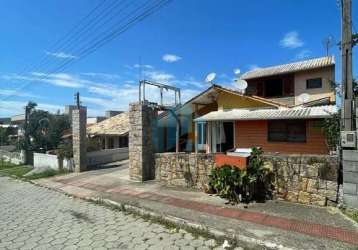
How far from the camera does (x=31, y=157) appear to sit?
2597 cm

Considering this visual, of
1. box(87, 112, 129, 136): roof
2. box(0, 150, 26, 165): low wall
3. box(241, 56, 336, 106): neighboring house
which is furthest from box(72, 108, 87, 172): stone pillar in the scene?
box(241, 56, 336, 106): neighboring house

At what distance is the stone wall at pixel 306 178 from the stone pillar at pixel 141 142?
5.27 m

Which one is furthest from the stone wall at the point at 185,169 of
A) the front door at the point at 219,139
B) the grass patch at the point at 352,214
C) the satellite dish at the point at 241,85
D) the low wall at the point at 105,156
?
the low wall at the point at 105,156

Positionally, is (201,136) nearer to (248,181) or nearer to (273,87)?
(273,87)

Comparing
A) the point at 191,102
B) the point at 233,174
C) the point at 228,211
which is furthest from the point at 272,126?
the point at 228,211

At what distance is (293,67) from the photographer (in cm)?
2261

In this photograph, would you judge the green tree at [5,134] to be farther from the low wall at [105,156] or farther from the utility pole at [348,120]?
the utility pole at [348,120]

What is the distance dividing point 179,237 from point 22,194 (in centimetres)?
900

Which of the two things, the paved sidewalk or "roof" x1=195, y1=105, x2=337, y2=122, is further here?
"roof" x1=195, y1=105, x2=337, y2=122

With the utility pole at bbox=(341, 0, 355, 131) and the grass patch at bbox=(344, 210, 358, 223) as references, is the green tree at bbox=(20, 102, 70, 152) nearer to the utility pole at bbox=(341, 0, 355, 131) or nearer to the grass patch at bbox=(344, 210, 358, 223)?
the utility pole at bbox=(341, 0, 355, 131)

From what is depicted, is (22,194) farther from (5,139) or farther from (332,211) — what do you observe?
(5,139)

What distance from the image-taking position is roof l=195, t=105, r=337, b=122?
40.8ft

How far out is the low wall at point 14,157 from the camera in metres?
26.8

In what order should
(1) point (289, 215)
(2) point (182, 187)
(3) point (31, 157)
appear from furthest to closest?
(3) point (31, 157)
(2) point (182, 187)
(1) point (289, 215)
